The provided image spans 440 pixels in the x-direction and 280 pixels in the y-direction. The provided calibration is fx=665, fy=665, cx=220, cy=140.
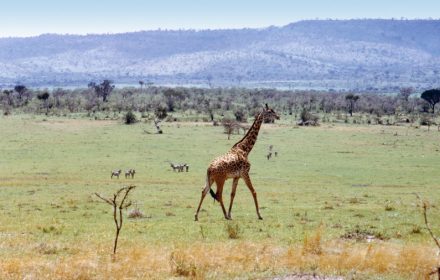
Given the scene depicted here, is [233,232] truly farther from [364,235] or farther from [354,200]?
[354,200]

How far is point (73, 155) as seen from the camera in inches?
2157

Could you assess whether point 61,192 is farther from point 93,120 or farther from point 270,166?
point 93,120

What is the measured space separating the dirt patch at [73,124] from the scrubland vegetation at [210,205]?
416 mm

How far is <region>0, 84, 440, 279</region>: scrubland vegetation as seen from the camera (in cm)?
1431

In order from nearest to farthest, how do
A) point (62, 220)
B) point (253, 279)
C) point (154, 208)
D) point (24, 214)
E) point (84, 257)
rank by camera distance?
1. point (253, 279)
2. point (84, 257)
3. point (62, 220)
4. point (24, 214)
5. point (154, 208)

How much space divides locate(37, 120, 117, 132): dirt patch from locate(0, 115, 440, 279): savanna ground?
31.8 feet

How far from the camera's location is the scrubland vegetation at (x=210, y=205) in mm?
14312

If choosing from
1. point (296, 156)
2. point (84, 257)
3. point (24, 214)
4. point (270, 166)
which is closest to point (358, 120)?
point (296, 156)

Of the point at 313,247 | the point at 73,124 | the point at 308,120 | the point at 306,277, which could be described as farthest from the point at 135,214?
the point at 308,120

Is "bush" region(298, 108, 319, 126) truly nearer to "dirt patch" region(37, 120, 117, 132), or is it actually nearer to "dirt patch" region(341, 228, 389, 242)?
"dirt patch" region(37, 120, 117, 132)

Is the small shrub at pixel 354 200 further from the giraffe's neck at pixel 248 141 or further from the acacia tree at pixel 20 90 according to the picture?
the acacia tree at pixel 20 90

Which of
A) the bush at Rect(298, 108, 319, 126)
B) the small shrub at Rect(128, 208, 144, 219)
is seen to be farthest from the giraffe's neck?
the bush at Rect(298, 108, 319, 126)

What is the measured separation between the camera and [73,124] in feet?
278

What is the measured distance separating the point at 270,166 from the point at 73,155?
1680 cm
